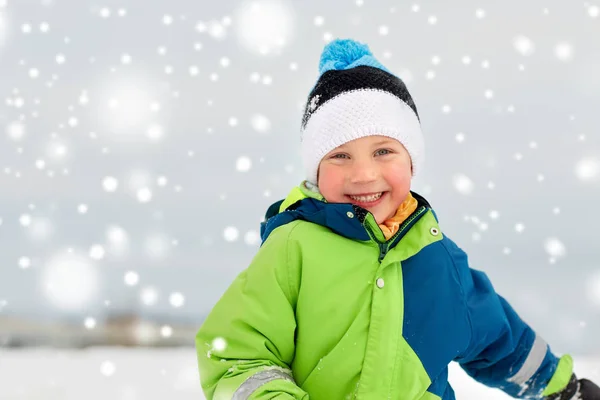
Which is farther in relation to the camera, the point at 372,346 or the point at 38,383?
the point at 38,383

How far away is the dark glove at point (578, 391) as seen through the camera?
5.32 ft

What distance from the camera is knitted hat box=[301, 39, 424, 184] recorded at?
4.72ft

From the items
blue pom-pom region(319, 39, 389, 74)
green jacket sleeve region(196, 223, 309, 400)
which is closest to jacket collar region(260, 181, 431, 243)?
green jacket sleeve region(196, 223, 309, 400)

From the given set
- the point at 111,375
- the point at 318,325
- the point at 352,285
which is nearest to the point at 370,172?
the point at 352,285

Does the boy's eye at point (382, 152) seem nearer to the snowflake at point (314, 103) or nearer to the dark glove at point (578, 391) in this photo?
the snowflake at point (314, 103)

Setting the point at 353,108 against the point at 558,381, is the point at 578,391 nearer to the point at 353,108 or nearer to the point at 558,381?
the point at 558,381

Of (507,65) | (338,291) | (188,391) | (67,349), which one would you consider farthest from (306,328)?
(507,65)

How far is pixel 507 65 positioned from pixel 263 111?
1313 millimetres

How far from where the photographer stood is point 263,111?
3301 mm

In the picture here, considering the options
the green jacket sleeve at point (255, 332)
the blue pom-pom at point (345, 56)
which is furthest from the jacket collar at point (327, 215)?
the blue pom-pom at point (345, 56)

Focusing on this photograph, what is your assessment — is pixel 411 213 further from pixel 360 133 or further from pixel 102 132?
pixel 102 132

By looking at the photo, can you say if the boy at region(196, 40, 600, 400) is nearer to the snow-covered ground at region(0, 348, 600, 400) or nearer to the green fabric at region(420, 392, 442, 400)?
the green fabric at region(420, 392, 442, 400)

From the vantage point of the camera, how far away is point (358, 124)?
56.2 inches

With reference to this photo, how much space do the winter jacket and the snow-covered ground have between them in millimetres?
1058
